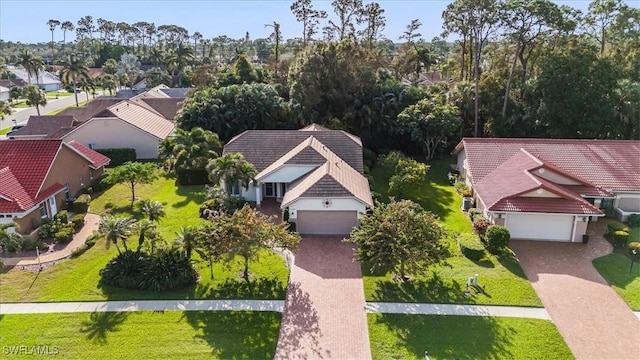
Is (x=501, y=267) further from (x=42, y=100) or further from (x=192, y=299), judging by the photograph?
(x=42, y=100)

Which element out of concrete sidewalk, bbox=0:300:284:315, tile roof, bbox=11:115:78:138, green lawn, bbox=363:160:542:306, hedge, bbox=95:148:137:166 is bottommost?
concrete sidewalk, bbox=0:300:284:315

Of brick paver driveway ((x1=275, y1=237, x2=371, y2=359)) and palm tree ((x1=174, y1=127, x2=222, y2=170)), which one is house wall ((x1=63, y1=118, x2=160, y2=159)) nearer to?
palm tree ((x1=174, y1=127, x2=222, y2=170))

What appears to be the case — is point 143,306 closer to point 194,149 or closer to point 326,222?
point 326,222

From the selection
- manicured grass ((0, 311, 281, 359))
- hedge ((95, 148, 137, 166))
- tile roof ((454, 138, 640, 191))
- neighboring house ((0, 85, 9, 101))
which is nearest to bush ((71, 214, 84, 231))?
manicured grass ((0, 311, 281, 359))

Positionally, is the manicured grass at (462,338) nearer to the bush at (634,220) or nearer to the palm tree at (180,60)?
the bush at (634,220)

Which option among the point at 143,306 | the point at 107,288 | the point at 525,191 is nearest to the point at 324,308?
the point at 143,306

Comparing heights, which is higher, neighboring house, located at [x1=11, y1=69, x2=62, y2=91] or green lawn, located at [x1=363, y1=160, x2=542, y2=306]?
neighboring house, located at [x1=11, y1=69, x2=62, y2=91]
